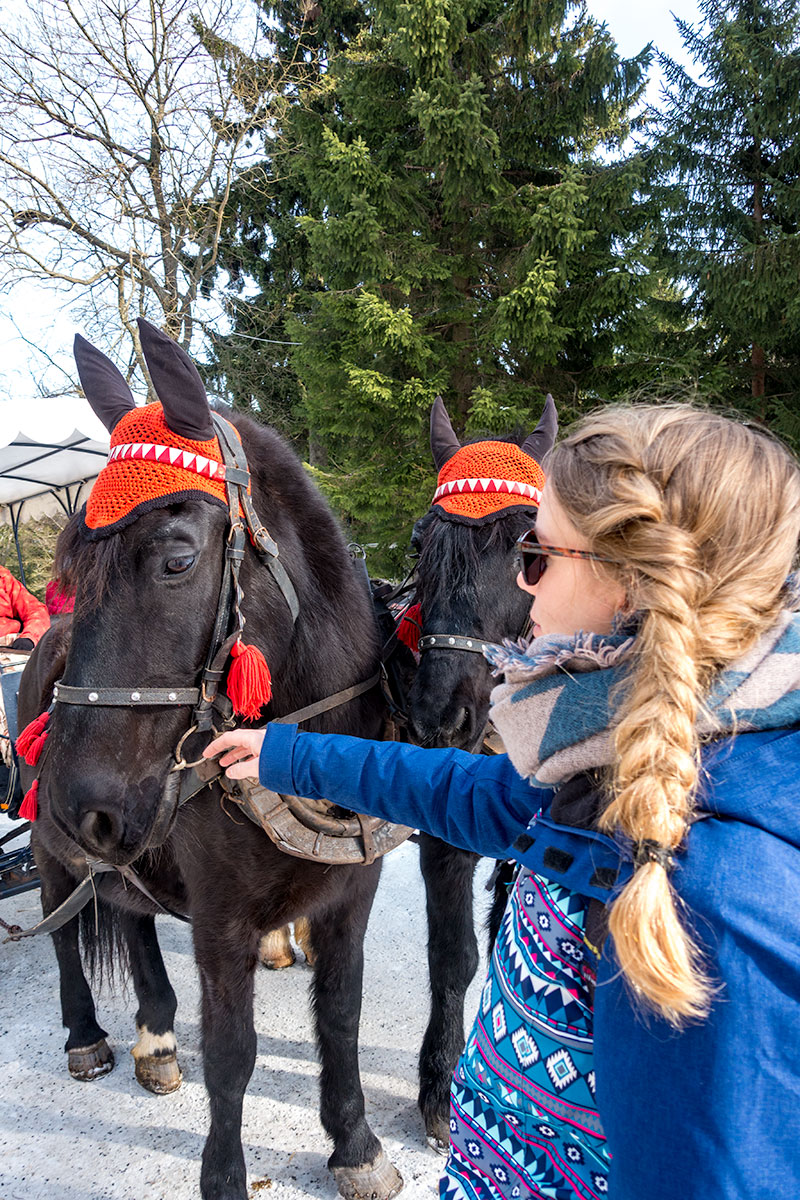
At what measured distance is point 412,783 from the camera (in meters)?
1.33

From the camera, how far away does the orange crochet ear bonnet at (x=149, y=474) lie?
1574mm

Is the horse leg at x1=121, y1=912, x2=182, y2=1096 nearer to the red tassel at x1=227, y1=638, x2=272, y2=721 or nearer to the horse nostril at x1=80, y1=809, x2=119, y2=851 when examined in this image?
the horse nostril at x1=80, y1=809, x2=119, y2=851

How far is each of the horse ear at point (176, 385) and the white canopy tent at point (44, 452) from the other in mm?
2370

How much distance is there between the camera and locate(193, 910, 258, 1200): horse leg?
6.18 ft

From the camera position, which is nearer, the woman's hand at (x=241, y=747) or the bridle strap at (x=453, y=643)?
the woman's hand at (x=241, y=747)

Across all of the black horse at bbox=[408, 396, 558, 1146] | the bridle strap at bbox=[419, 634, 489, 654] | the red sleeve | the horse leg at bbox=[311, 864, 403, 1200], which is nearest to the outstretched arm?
the black horse at bbox=[408, 396, 558, 1146]

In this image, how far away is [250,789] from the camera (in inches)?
69.5

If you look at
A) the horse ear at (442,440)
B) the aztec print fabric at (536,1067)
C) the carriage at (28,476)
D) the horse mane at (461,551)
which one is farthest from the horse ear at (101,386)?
the carriage at (28,476)

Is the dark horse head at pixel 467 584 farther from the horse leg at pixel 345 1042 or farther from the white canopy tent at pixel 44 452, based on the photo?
the white canopy tent at pixel 44 452

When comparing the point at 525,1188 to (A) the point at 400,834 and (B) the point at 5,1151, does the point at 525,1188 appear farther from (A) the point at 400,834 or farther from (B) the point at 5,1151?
(B) the point at 5,1151

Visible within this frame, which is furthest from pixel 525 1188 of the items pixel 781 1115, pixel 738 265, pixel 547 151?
pixel 547 151

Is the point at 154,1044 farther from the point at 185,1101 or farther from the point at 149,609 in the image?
the point at 149,609

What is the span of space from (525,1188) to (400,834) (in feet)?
3.75

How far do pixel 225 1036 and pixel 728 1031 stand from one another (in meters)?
1.65
